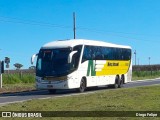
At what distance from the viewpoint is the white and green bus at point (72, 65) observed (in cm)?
2744

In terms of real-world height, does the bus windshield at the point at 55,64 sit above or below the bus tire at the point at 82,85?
above

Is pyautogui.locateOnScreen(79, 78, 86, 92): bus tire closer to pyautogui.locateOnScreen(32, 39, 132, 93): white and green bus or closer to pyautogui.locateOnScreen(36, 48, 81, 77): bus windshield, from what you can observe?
pyautogui.locateOnScreen(32, 39, 132, 93): white and green bus

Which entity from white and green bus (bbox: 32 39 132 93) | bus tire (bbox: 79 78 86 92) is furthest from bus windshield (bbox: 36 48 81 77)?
bus tire (bbox: 79 78 86 92)

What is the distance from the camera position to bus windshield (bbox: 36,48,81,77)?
2742 cm

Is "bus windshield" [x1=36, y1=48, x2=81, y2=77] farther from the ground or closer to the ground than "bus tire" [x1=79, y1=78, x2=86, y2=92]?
farther from the ground

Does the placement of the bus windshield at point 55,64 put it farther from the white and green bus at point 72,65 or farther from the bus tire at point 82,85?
the bus tire at point 82,85

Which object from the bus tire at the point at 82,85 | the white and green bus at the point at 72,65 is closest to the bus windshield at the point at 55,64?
the white and green bus at the point at 72,65

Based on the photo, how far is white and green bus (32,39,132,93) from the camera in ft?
90.0

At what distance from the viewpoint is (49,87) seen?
2762cm

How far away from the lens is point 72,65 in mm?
27625

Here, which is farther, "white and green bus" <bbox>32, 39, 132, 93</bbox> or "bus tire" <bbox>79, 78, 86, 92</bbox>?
"bus tire" <bbox>79, 78, 86, 92</bbox>

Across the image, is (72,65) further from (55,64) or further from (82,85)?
(82,85)

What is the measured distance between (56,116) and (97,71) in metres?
17.7

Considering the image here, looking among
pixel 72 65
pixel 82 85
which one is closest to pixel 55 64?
pixel 72 65
